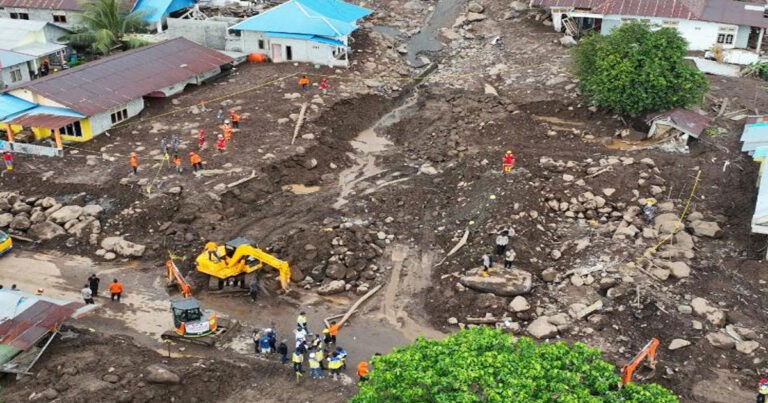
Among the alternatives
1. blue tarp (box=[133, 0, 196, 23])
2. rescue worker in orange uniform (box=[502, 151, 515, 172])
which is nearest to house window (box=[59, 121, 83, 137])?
blue tarp (box=[133, 0, 196, 23])

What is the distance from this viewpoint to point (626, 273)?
27.0 m

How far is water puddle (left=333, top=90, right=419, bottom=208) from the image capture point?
35.7m

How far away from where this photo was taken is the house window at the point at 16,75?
4565cm

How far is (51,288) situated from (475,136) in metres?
21.9

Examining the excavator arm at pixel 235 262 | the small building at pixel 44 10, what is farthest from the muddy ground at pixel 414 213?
the small building at pixel 44 10

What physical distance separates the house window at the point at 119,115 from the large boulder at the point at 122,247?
36.3ft

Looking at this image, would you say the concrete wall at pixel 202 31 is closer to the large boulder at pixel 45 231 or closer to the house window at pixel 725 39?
the large boulder at pixel 45 231

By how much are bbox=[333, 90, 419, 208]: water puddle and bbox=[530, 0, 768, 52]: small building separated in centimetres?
1459

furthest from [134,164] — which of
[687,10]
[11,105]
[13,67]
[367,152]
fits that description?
[687,10]

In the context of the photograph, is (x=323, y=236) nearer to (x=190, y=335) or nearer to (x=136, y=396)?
(x=190, y=335)

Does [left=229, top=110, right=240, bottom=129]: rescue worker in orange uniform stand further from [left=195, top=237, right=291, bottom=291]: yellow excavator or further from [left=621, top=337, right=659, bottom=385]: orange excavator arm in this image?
[left=621, top=337, right=659, bottom=385]: orange excavator arm

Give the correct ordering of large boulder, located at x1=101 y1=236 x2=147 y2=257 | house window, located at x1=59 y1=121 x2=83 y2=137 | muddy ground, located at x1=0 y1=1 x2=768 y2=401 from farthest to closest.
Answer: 1. house window, located at x1=59 y1=121 x2=83 y2=137
2. large boulder, located at x1=101 y1=236 x2=147 y2=257
3. muddy ground, located at x1=0 y1=1 x2=768 y2=401

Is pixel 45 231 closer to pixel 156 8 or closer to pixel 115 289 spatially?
pixel 115 289

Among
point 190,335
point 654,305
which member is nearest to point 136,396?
point 190,335
